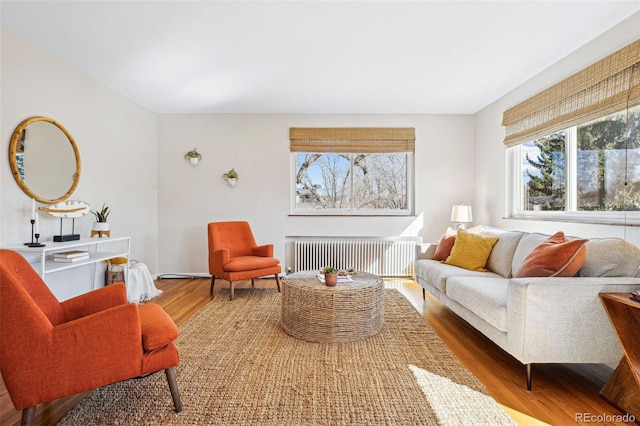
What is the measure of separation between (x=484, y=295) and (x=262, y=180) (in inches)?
136

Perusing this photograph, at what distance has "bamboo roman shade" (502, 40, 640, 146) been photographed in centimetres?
239

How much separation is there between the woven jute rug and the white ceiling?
240cm

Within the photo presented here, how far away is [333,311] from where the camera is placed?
2588mm

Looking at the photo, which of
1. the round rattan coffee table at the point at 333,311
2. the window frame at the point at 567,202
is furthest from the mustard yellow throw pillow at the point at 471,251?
the round rattan coffee table at the point at 333,311

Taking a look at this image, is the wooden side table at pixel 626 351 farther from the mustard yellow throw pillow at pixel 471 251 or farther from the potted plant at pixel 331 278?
the potted plant at pixel 331 278

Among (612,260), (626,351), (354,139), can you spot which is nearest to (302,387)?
(626,351)

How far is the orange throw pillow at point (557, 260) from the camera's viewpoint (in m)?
2.12

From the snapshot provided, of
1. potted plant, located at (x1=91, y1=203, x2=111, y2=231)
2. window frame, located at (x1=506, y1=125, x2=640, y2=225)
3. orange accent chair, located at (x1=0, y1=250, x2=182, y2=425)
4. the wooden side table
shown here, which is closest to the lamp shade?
window frame, located at (x1=506, y1=125, x2=640, y2=225)

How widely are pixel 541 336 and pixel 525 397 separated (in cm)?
34

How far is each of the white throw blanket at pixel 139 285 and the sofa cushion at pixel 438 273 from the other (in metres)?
3.03

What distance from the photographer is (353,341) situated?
8.53ft

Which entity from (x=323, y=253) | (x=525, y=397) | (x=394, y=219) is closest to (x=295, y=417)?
(x=525, y=397)

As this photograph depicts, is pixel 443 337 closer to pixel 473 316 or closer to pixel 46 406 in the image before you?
pixel 473 316

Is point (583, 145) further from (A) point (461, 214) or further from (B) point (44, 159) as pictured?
(B) point (44, 159)
